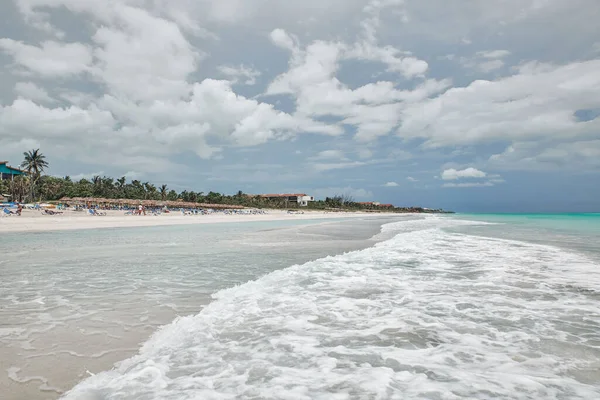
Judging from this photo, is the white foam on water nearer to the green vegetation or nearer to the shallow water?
the shallow water

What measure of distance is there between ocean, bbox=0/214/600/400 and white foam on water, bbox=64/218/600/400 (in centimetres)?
2

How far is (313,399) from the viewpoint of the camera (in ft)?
9.52

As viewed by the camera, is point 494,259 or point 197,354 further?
point 494,259

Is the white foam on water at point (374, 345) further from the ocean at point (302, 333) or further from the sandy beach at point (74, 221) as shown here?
the sandy beach at point (74, 221)

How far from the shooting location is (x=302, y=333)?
4.49m

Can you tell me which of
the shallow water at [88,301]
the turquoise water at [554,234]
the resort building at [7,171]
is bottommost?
the shallow water at [88,301]

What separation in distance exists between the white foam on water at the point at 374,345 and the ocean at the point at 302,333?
0.02 metres

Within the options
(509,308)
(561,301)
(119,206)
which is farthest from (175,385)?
(119,206)

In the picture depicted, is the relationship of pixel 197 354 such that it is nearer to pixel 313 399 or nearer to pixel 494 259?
pixel 313 399

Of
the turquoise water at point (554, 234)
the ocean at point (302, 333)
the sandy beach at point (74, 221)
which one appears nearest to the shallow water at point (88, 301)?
the ocean at point (302, 333)

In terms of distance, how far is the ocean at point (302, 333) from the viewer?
3141 mm

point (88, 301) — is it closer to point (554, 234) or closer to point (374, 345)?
point (374, 345)

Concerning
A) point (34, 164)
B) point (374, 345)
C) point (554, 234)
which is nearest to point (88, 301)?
point (374, 345)

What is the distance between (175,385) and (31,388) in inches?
48.1
